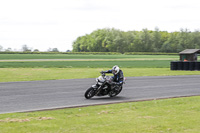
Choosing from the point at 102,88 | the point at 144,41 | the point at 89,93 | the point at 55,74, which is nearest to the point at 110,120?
the point at 89,93

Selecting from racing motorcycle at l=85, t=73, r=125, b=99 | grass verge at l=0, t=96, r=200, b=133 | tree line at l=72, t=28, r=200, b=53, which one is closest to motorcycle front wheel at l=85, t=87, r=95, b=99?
racing motorcycle at l=85, t=73, r=125, b=99

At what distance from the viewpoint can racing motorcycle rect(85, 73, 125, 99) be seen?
13586 mm

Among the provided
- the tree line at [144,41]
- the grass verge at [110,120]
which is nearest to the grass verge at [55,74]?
the grass verge at [110,120]

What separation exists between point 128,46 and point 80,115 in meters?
153

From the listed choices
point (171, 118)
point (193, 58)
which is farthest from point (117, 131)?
point (193, 58)

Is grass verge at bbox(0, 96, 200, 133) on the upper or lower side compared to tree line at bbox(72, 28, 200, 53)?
lower

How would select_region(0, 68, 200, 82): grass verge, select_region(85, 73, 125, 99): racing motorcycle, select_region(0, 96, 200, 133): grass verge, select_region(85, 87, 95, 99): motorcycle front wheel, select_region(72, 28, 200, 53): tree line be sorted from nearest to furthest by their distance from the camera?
select_region(0, 96, 200, 133): grass verge < select_region(85, 87, 95, 99): motorcycle front wheel < select_region(85, 73, 125, 99): racing motorcycle < select_region(0, 68, 200, 82): grass verge < select_region(72, 28, 200, 53): tree line

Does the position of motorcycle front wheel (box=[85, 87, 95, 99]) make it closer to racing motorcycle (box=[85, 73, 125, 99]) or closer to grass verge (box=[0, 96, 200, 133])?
racing motorcycle (box=[85, 73, 125, 99])

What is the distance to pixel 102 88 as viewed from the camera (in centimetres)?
1377

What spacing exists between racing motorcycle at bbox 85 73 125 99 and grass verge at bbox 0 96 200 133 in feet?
7.98

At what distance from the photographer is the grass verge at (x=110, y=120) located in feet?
24.2

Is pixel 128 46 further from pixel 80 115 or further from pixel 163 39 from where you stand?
pixel 80 115

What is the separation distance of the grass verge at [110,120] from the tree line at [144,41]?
143 meters

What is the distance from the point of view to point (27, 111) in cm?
1034
